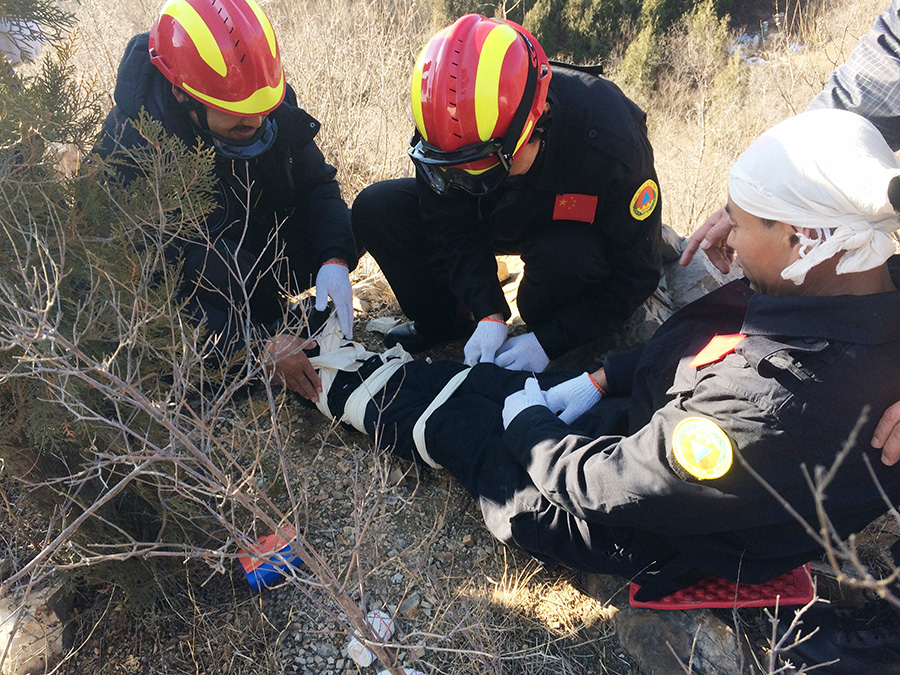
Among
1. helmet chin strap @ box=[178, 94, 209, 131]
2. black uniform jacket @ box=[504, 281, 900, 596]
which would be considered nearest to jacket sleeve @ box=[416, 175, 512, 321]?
Answer: helmet chin strap @ box=[178, 94, 209, 131]

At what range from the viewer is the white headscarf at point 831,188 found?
4.94 ft

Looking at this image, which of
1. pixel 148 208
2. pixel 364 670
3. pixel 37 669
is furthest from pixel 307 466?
pixel 148 208

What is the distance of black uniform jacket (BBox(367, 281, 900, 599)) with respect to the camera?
4.97 feet

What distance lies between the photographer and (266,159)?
9.97ft

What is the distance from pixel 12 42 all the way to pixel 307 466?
1.89m

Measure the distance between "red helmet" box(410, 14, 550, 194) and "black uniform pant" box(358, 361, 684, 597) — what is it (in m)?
0.90

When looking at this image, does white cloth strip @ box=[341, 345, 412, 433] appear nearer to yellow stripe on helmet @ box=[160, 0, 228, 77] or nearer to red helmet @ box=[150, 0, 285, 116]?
red helmet @ box=[150, 0, 285, 116]

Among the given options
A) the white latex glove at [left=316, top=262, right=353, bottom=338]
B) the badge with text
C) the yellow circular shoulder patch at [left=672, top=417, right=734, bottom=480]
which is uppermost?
the badge with text

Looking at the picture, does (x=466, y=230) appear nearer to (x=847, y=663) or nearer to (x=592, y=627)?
(x=592, y=627)

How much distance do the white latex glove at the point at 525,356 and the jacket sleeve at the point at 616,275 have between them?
4cm

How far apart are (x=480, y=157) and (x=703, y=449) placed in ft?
4.61

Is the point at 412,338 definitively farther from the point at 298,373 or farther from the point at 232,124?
the point at 232,124

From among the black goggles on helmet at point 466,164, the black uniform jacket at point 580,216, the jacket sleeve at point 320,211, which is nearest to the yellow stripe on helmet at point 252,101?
the jacket sleeve at point 320,211

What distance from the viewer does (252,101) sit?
2617mm
